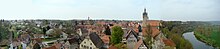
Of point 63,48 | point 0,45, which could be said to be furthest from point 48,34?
point 63,48

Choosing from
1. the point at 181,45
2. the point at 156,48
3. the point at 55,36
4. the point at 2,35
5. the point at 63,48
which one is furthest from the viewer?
the point at 55,36

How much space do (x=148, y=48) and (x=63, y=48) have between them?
11.9 feet

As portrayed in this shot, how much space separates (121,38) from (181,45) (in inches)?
71.4

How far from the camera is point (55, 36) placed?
17.7 meters

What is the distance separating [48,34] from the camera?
18.0m

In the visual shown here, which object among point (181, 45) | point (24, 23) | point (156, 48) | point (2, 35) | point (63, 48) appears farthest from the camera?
point (24, 23)

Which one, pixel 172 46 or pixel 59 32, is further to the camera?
pixel 59 32

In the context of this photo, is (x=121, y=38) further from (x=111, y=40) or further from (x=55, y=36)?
(x=55, y=36)

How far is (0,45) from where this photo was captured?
40.5 ft

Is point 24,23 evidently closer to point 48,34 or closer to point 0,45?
point 48,34

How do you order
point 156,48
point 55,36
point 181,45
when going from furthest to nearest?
point 55,36, point 181,45, point 156,48

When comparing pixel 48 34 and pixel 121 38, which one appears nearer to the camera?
pixel 121 38

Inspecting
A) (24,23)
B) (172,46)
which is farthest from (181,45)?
(24,23)

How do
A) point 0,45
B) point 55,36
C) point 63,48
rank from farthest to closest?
point 55,36 < point 0,45 < point 63,48
